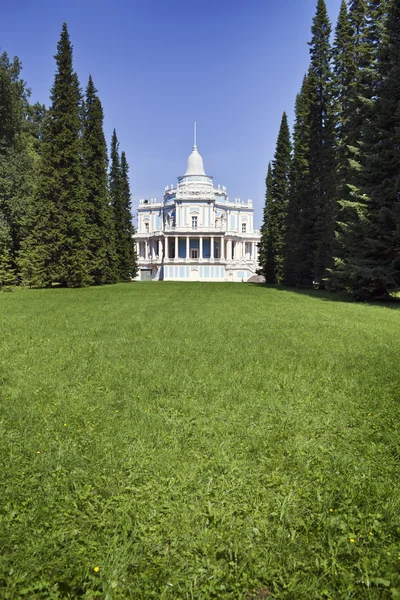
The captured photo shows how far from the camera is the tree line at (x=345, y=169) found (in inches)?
632

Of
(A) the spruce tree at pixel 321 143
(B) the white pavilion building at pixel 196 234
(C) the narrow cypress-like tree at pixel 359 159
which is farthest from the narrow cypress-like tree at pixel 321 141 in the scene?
(B) the white pavilion building at pixel 196 234

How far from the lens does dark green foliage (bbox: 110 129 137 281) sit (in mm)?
39125

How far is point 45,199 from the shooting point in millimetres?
25641

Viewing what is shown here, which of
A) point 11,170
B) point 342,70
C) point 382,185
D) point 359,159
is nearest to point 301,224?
point 359,159

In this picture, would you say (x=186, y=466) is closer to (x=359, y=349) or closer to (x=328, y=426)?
(x=328, y=426)

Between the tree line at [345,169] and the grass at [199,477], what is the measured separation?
1249cm

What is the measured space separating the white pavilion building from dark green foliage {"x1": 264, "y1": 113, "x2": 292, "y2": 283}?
16.5m

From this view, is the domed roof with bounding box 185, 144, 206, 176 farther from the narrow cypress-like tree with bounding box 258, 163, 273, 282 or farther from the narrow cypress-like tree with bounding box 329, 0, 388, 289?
the narrow cypress-like tree with bounding box 329, 0, 388, 289

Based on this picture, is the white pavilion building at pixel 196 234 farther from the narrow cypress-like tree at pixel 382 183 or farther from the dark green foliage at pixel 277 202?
the narrow cypress-like tree at pixel 382 183

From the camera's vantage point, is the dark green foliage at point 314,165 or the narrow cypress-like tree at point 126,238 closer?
the dark green foliage at point 314,165

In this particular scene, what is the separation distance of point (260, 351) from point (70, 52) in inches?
1155

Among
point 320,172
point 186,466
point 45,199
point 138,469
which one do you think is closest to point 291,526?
point 186,466

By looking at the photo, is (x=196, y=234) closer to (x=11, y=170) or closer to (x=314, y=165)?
(x=314, y=165)

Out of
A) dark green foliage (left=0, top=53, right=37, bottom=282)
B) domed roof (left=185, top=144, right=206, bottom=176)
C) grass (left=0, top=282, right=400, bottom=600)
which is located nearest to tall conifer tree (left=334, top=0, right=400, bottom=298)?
grass (left=0, top=282, right=400, bottom=600)
